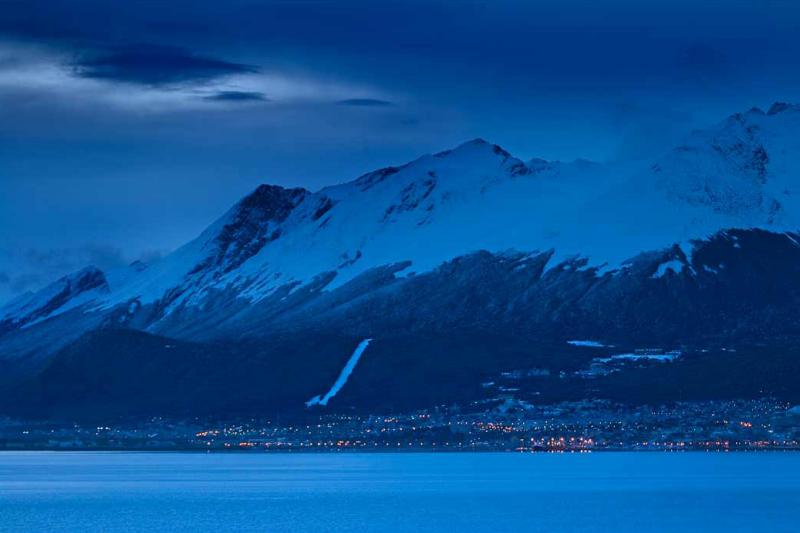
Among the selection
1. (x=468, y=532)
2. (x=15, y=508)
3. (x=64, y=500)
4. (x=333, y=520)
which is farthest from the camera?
(x=64, y=500)

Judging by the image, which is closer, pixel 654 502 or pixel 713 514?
pixel 713 514

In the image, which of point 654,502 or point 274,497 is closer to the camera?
point 654,502

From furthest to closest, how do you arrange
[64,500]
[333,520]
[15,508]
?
[64,500]
[15,508]
[333,520]

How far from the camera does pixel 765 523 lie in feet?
514

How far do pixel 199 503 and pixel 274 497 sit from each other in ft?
40.3

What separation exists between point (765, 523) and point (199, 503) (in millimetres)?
63312

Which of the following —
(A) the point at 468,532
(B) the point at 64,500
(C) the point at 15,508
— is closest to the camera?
(A) the point at 468,532

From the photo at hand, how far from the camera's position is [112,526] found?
15912 centimetres

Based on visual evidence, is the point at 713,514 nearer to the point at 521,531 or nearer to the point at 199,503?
the point at 521,531

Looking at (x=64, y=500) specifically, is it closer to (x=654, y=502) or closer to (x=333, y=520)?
(x=333, y=520)

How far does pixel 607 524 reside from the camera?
15688 centimetres

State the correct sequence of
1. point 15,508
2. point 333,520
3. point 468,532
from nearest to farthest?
1. point 468,532
2. point 333,520
3. point 15,508

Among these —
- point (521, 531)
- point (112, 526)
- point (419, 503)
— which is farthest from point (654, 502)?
point (112, 526)

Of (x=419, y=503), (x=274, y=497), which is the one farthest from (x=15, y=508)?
(x=419, y=503)
